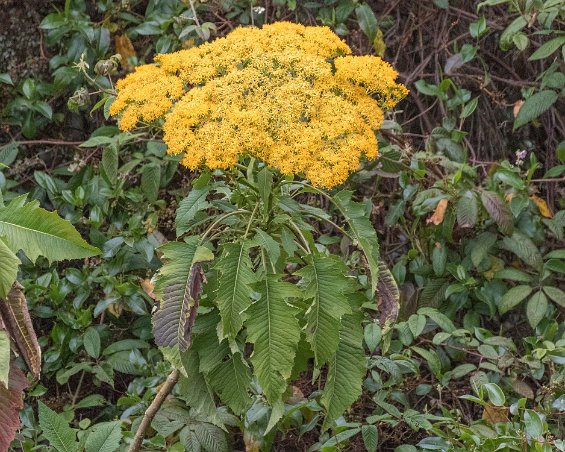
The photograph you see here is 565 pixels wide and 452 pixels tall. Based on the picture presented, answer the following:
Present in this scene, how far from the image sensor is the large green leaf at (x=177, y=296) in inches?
95.0

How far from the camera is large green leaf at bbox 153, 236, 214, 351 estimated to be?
95.0 inches

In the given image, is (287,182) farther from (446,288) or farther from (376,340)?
(446,288)

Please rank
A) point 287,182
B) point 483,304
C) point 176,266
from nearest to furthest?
point 176,266 → point 287,182 → point 483,304

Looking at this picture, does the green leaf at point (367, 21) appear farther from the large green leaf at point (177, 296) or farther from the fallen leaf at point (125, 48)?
the large green leaf at point (177, 296)

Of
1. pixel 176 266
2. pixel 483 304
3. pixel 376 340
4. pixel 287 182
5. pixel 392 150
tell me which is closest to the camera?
pixel 176 266

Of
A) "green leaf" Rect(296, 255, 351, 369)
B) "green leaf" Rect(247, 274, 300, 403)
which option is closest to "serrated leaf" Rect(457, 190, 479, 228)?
"green leaf" Rect(296, 255, 351, 369)

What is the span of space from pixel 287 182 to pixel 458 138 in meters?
1.67

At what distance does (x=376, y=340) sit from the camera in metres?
3.22

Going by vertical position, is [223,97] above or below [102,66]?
above

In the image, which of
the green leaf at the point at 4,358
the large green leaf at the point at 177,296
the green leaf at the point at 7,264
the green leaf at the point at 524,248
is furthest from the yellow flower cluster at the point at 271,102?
the green leaf at the point at 524,248

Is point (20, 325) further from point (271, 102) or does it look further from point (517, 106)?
point (517, 106)

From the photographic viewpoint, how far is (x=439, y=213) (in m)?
3.85

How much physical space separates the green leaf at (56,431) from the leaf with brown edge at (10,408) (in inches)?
17.0

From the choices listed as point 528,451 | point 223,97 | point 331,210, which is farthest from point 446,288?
point 223,97
